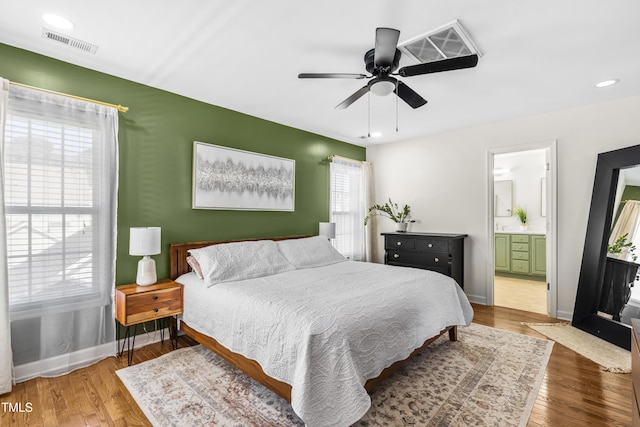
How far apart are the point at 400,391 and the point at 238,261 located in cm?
182

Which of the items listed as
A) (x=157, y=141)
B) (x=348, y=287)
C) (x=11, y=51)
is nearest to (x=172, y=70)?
(x=157, y=141)

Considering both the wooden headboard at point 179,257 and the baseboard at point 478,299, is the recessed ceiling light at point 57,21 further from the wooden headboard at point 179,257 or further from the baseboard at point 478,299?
the baseboard at point 478,299

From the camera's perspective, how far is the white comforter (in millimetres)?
1654

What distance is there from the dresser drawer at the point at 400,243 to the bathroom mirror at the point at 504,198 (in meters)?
Result: 3.20

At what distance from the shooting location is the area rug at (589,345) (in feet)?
8.57

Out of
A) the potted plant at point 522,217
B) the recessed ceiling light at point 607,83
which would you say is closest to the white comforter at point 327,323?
the recessed ceiling light at point 607,83

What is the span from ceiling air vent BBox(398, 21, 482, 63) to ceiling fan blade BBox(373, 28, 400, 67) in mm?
308

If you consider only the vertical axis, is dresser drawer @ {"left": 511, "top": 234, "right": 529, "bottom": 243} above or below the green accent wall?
below

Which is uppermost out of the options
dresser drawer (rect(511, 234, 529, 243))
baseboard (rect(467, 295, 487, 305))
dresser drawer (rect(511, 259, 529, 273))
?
dresser drawer (rect(511, 234, 529, 243))

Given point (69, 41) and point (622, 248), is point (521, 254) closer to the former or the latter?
point (622, 248)

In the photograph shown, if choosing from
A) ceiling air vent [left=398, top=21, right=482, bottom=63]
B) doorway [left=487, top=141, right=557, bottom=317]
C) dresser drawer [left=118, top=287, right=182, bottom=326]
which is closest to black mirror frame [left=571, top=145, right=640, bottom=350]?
doorway [left=487, top=141, right=557, bottom=317]

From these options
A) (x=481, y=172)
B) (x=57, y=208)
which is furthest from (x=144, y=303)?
(x=481, y=172)

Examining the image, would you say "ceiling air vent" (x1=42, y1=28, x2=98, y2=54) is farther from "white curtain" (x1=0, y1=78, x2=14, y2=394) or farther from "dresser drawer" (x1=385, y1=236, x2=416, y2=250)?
"dresser drawer" (x1=385, y1=236, x2=416, y2=250)

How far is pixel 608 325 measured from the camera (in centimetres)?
311
